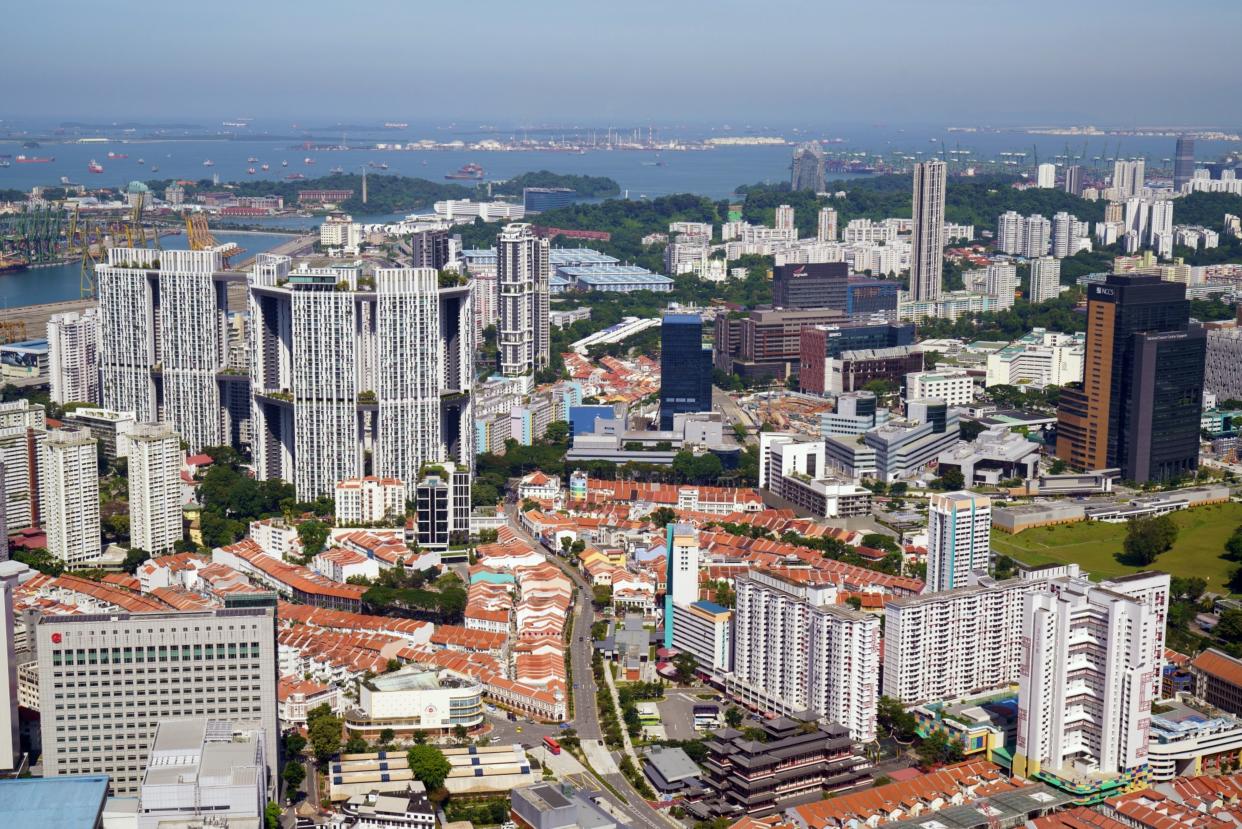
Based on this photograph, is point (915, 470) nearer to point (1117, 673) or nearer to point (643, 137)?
point (1117, 673)

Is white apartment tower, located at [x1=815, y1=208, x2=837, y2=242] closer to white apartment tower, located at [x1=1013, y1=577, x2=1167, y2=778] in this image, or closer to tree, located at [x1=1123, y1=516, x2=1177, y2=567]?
tree, located at [x1=1123, y1=516, x2=1177, y2=567]

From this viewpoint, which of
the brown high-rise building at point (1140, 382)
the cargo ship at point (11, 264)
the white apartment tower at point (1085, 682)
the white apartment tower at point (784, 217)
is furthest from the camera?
Result: the white apartment tower at point (784, 217)

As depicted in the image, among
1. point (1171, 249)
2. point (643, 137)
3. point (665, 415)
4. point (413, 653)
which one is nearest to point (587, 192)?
point (1171, 249)

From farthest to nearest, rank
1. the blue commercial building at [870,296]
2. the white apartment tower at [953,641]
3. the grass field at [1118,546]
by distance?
the blue commercial building at [870,296], the grass field at [1118,546], the white apartment tower at [953,641]

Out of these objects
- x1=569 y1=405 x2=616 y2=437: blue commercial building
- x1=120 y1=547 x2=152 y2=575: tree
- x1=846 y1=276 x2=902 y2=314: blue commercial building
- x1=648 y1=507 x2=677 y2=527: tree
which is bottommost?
x1=120 y1=547 x2=152 y2=575: tree

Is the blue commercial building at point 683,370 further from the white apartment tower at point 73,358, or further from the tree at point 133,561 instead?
the tree at point 133,561

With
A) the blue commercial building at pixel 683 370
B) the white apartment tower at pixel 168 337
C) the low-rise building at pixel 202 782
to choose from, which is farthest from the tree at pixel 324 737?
the blue commercial building at pixel 683 370

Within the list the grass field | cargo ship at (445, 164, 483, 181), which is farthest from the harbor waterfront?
cargo ship at (445, 164, 483, 181)
